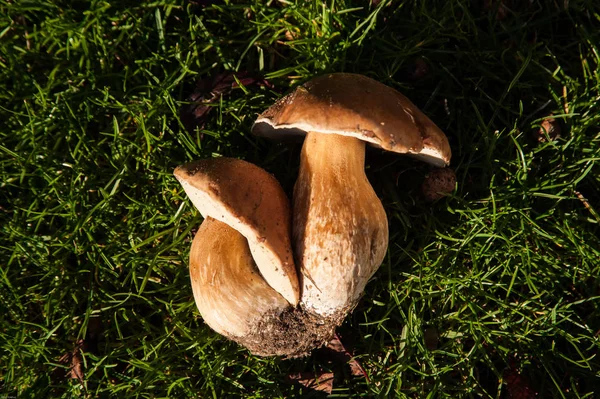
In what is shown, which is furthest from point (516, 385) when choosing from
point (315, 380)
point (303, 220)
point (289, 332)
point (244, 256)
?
point (244, 256)

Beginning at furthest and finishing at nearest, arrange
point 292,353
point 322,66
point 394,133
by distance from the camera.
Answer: point 322,66
point 292,353
point 394,133

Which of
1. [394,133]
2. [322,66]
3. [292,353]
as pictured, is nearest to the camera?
[394,133]

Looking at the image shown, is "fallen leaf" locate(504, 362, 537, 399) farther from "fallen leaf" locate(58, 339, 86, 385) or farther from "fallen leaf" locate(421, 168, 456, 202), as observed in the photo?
"fallen leaf" locate(58, 339, 86, 385)

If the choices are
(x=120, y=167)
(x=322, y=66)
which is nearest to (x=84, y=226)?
(x=120, y=167)

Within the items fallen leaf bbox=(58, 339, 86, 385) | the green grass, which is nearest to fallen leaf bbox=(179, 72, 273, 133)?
the green grass

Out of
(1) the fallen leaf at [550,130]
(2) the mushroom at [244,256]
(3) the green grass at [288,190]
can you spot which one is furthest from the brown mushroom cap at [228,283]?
(1) the fallen leaf at [550,130]

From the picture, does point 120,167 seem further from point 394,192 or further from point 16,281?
point 394,192

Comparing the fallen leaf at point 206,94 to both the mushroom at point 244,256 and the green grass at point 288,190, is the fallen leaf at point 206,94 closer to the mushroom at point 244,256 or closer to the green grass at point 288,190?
the green grass at point 288,190

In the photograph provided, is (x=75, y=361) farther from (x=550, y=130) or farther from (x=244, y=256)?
(x=550, y=130)
